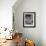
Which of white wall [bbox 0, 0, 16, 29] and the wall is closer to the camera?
white wall [bbox 0, 0, 16, 29]

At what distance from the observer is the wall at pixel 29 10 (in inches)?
197

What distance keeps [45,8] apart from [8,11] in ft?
4.55

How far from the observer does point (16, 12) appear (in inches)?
197

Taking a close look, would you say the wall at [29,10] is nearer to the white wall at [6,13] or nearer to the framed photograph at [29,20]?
the framed photograph at [29,20]

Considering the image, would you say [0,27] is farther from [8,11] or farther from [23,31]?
[23,31]

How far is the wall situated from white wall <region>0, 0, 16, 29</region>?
877 mm

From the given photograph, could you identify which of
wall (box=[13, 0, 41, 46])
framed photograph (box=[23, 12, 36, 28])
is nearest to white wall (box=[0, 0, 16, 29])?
wall (box=[13, 0, 41, 46])

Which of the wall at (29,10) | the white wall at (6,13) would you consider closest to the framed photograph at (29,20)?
the wall at (29,10)

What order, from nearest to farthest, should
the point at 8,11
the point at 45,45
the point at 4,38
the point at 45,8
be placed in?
the point at 4,38 < the point at 8,11 < the point at 45,8 < the point at 45,45

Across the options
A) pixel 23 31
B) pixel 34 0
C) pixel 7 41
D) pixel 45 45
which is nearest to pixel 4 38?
pixel 7 41

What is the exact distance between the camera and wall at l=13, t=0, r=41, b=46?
16.4 feet

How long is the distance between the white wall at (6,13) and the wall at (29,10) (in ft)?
2.88

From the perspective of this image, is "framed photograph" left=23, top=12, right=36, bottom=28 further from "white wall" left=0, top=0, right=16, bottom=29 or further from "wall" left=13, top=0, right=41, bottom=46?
"white wall" left=0, top=0, right=16, bottom=29

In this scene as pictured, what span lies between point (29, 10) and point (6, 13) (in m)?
1.24
